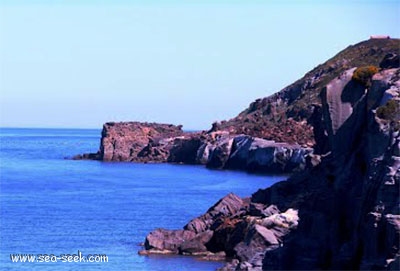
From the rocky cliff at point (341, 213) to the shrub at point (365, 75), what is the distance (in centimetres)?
5

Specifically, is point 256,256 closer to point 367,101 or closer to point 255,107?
point 367,101

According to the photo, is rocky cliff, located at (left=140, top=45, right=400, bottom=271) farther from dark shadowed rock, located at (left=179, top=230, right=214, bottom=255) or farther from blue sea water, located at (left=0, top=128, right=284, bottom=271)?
blue sea water, located at (left=0, top=128, right=284, bottom=271)

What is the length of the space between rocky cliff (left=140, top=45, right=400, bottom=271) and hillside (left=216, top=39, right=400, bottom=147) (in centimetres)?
8542

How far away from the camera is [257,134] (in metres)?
150

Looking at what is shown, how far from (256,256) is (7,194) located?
58766 mm

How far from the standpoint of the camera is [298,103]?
548 feet

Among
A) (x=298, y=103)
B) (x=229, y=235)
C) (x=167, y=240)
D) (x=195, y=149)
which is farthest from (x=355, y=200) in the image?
(x=298, y=103)

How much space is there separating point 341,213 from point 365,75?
9297mm

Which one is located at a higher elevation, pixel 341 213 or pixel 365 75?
pixel 365 75

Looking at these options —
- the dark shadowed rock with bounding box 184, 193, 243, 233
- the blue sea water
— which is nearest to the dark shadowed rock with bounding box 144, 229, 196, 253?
the blue sea water

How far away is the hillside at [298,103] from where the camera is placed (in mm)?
149500

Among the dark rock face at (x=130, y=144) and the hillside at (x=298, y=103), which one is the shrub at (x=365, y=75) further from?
the dark rock face at (x=130, y=144)

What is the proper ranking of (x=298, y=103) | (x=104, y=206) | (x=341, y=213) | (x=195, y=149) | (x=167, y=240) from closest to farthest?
(x=341, y=213), (x=167, y=240), (x=104, y=206), (x=195, y=149), (x=298, y=103)

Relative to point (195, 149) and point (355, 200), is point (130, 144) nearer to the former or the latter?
point (195, 149)
